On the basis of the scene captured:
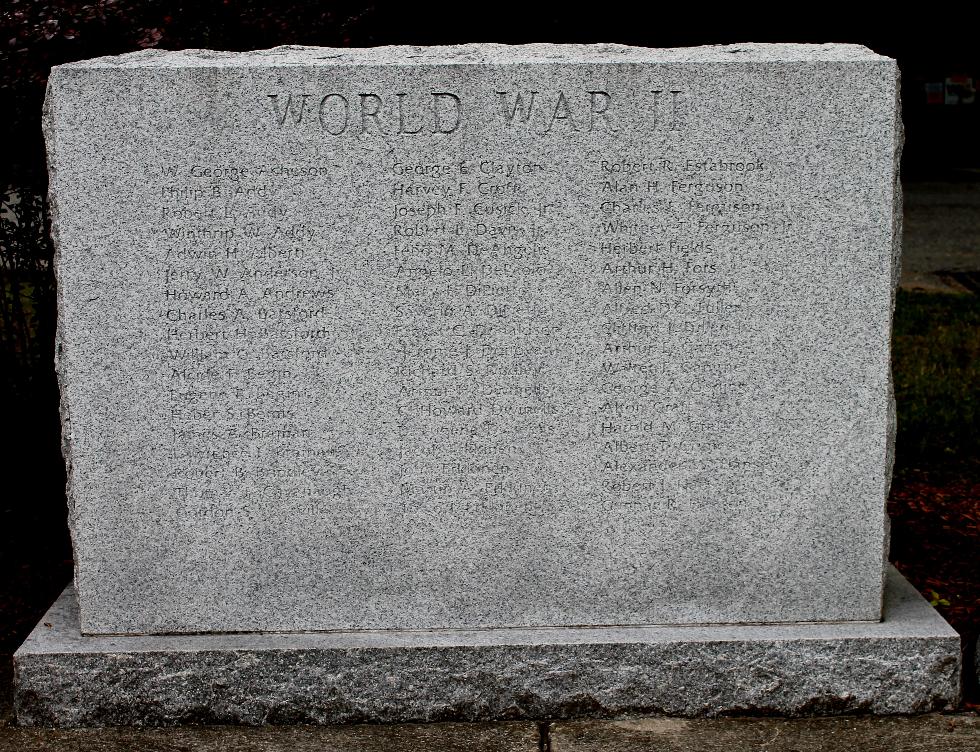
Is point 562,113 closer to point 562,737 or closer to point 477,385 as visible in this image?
point 477,385

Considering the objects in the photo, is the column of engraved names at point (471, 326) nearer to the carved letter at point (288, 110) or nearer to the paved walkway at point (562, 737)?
the carved letter at point (288, 110)

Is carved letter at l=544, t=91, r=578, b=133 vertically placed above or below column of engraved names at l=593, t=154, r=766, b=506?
above

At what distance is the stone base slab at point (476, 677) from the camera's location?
3.70 m

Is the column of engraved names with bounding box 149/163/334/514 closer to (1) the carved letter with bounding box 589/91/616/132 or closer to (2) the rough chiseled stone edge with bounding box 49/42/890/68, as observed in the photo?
(2) the rough chiseled stone edge with bounding box 49/42/890/68

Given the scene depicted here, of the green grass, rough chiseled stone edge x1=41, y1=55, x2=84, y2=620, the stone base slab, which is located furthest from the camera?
the green grass

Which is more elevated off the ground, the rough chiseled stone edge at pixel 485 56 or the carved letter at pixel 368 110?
the rough chiseled stone edge at pixel 485 56

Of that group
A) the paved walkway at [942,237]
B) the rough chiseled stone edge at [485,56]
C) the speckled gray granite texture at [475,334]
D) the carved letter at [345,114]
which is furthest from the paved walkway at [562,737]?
the paved walkway at [942,237]

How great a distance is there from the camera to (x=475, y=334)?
3.67 m

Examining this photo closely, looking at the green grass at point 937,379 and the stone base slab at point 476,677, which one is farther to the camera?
the green grass at point 937,379

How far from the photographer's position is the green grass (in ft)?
21.6

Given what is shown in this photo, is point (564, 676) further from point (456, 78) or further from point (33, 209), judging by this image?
point (33, 209)

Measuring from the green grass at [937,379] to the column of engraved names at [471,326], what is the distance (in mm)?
3383

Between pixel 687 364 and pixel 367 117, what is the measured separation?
3.82 ft

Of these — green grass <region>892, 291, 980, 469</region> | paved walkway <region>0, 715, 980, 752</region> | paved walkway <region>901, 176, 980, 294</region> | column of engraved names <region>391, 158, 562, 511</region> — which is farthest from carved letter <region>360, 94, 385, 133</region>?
paved walkway <region>901, 176, 980, 294</region>
